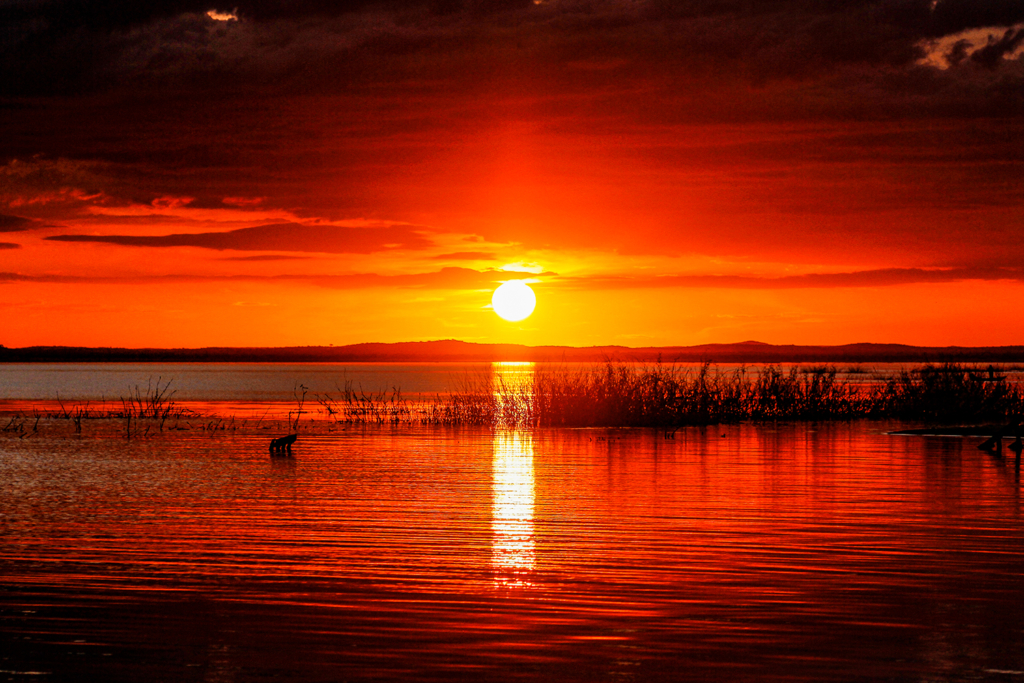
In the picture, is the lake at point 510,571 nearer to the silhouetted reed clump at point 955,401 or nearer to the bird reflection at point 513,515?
the bird reflection at point 513,515

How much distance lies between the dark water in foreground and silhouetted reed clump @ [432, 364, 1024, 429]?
13754 mm

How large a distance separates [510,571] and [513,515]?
421 cm

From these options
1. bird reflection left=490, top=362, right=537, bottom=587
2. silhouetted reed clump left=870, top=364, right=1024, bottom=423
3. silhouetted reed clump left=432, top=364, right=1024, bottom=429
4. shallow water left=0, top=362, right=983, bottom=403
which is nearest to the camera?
bird reflection left=490, top=362, right=537, bottom=587

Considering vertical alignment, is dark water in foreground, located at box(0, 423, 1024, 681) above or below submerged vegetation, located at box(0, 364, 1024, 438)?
below

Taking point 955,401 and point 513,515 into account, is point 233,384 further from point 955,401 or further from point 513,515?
point 513,515

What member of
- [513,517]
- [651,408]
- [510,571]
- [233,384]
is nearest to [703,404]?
[651,408]

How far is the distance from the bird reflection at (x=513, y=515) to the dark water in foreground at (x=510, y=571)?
0.08 metres

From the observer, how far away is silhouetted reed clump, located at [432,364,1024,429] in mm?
37500

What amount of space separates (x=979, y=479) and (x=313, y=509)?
1402 centimetres

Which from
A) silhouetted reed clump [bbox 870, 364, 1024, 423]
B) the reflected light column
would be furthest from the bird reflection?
silhouetted reed clump [bbox 870, 364, 1024, 423]

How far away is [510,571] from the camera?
1202cm

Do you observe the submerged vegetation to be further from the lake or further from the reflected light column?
the lake

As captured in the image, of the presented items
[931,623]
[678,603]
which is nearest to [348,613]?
[678,603]

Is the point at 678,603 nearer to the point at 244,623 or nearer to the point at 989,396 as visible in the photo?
the point at 244,623
